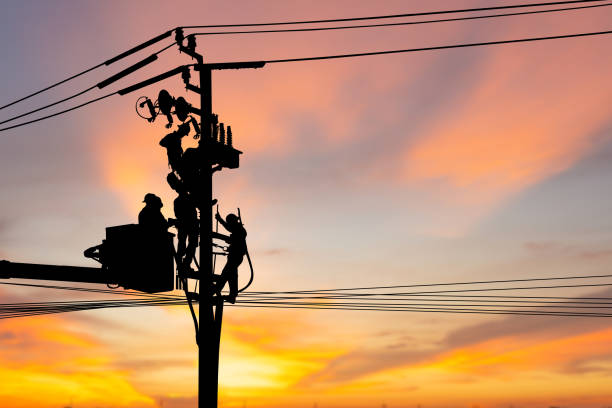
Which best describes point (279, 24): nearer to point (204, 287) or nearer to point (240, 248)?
point (240, 248)

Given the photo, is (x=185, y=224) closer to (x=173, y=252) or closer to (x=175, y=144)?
(x=175, y=144)

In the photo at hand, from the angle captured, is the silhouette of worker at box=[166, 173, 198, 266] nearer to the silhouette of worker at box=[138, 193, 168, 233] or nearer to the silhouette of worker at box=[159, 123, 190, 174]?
the silhouette of worker at box=[159, 123, 190, 174]

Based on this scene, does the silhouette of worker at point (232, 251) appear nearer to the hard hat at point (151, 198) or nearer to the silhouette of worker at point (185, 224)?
the silhouette of worker at point (185, 224)

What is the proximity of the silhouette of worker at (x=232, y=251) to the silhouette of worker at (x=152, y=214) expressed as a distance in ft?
8.35

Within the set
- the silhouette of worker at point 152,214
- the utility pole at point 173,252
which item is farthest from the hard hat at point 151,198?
the utility pole at point 173,252

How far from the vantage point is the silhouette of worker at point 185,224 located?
58.0ft

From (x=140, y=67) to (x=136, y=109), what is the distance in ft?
3.75

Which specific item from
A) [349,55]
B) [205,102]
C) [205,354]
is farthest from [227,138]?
[205,354]

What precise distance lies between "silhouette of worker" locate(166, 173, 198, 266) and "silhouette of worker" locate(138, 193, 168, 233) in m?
1.58

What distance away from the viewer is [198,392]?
1688cm

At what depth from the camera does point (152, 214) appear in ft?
51.9

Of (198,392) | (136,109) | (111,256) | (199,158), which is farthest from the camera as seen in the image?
(136,109)

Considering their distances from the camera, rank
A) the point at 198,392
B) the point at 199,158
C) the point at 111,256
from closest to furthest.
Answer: the point at 111,256, the point at 198,392, the point at 199,158

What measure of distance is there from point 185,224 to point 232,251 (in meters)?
1.47
